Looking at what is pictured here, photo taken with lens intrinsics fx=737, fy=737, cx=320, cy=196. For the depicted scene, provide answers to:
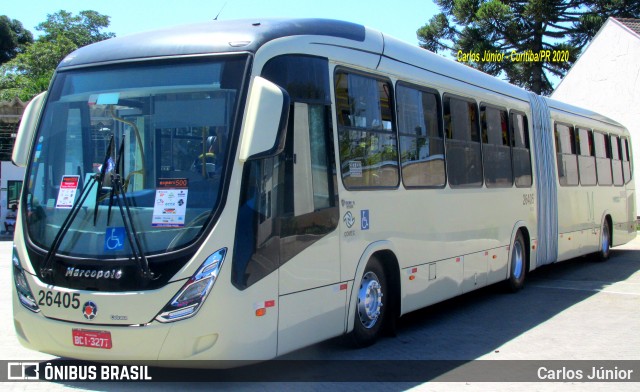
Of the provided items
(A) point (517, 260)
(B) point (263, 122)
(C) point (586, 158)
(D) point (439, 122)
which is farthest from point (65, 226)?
(C) point (586, 158)

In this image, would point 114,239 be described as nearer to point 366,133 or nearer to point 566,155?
point 366,133

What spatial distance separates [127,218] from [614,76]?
28.1 meters

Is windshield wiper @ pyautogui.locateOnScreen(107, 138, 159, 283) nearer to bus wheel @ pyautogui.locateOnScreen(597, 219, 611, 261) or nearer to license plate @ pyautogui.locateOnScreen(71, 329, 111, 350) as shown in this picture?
license plate @ pyautogui.locateOnScreen(71, 329, 111, 350)

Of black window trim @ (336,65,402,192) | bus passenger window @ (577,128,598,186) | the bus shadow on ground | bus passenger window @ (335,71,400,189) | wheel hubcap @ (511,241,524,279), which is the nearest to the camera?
the bus shadow on ground

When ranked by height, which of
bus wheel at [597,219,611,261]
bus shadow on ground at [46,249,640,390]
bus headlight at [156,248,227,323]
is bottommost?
bus shadow on ground at [46,249,640,390]

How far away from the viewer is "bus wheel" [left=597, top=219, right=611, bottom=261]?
16.3m

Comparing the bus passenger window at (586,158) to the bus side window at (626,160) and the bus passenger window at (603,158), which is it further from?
the bus side window at (626,160)

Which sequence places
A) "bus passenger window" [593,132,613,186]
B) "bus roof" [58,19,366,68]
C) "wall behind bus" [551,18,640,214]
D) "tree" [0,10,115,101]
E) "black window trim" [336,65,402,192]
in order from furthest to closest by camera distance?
"tree" [0,10,115,101] → "wall behind bus" [551,18,640,214] → "bus passenger window" [593,132,613,186] → "black window trim" [336,65,402,192] → "bus roof" [58,19,366,68]

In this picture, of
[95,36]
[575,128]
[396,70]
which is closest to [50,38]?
[95,36]

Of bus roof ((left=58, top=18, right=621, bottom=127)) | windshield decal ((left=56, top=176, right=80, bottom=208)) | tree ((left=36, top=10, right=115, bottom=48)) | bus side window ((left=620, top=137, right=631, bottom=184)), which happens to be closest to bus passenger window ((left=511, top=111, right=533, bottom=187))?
bus roof ((left=58, top=18, right=621, bottom=127))

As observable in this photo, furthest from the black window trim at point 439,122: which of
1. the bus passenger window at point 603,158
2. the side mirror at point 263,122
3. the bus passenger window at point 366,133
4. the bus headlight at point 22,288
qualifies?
the bus passenger window at point 603,158

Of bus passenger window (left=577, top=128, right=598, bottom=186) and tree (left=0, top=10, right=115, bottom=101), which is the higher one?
tree (left=0, top=10, right=115, bottom=101)

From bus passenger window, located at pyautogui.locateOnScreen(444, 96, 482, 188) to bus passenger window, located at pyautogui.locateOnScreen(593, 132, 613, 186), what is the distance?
23.0 feet

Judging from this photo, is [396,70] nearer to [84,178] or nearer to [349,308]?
[349,308]
